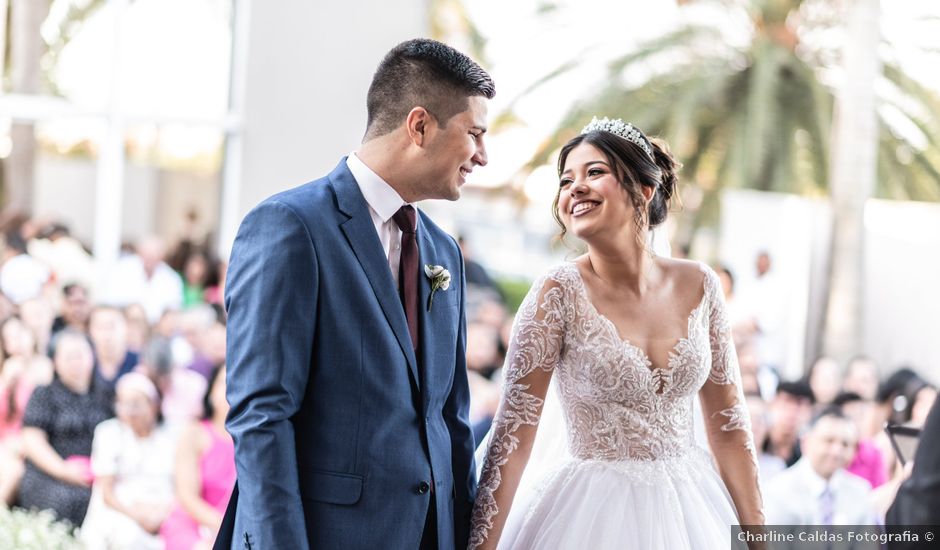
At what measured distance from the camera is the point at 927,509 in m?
2.08

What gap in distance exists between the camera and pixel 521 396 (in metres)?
3.45

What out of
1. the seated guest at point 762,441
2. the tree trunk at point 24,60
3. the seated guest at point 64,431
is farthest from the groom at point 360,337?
the tree trunk at point 24,60

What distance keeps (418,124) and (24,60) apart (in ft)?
27.1

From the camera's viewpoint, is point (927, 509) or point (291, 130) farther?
point (291, 130)

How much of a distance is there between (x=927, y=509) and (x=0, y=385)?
576 centimetres

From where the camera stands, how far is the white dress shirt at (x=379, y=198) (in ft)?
10.0

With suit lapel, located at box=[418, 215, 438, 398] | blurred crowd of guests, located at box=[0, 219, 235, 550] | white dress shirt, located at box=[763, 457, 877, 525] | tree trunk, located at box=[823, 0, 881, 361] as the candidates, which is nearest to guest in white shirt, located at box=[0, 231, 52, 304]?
blurred crowd of guests, located at box=[0, 219, 235, 550]

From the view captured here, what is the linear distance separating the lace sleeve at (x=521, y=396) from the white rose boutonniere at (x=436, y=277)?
14.6 inches

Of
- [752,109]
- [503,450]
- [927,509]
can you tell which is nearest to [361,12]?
[752,109]

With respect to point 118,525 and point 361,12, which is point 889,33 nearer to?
point 361,12

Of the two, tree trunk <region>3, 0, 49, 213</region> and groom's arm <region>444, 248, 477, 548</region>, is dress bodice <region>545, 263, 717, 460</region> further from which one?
tree trunk <region>3, 0, 49, 213</region>

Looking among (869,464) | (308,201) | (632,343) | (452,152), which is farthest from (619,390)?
(869,464)

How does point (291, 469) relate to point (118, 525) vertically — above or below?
above

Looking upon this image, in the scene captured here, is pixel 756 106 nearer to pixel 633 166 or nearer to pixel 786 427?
pixel 786 427
